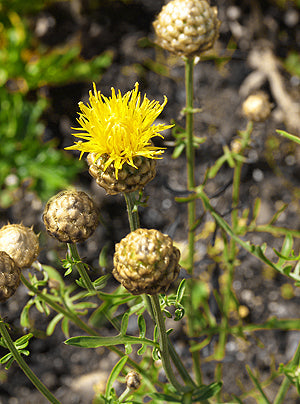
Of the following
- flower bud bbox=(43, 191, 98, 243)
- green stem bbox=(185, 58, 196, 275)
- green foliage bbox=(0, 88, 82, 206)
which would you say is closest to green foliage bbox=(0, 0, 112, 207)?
green foliage bbox=(0, 88, 82, 206)

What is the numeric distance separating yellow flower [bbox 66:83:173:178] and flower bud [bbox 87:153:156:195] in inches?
0.7

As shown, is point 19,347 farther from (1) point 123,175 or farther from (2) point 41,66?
(2) point 41,66

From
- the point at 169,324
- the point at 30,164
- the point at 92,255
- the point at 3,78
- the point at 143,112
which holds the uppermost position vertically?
the point at 143,112

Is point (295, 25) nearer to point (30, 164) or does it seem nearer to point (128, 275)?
point (30, 164)

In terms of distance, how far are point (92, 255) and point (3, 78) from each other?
4.39ft

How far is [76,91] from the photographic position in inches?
118

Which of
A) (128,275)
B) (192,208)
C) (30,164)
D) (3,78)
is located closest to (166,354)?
(128,275)

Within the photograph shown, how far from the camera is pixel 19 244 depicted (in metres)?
1.25

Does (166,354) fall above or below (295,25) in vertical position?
below

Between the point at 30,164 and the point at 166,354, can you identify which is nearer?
the point at 166,354

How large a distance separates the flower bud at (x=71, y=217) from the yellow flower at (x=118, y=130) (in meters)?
0.14

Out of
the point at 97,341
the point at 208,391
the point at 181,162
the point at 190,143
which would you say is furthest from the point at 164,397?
the point at 181,162

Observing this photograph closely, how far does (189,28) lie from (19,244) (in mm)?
848

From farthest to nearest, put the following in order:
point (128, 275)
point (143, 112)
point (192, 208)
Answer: point (192, 208) → point (143, 112) → point (128, 275)
